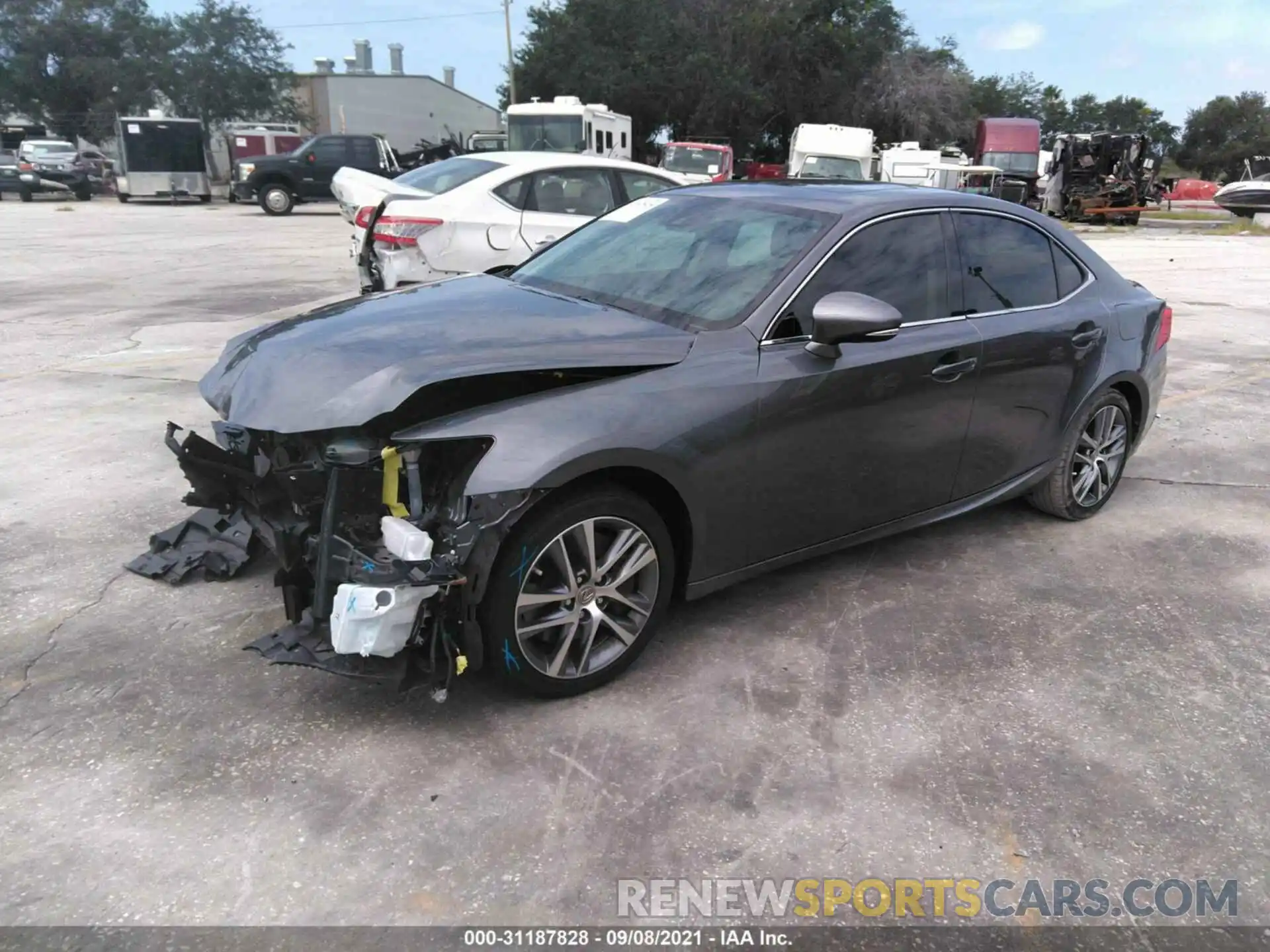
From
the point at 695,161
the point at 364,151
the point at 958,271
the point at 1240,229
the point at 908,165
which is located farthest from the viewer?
the point at 1240,229

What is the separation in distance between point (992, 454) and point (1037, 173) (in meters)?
31.1

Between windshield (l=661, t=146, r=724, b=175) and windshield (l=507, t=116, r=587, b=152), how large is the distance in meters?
2.38

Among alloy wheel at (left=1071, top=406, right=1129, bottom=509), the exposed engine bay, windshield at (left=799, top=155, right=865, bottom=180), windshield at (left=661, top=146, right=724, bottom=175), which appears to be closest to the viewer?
alloy wheel at (left=1071, top=406, right=1129, bottom=509)

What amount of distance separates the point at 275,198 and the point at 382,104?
1251 inches

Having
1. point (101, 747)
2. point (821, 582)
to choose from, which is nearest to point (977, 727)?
point (821, 582)

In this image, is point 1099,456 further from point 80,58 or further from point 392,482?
point 80,58

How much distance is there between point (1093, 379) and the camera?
4.50 m

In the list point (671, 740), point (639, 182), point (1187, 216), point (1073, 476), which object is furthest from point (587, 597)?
point (1187, 216)

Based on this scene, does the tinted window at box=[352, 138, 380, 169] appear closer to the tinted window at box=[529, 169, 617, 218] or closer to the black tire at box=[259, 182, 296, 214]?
the black tire at box=[259, 182, 296, 214]

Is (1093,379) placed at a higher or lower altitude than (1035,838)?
higher

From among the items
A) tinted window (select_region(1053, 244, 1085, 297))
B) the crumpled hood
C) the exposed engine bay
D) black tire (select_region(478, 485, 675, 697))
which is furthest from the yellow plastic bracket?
the exposed engine bay

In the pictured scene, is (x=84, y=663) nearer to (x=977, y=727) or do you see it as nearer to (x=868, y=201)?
(x=977, y=727)

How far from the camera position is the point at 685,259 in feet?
12.4

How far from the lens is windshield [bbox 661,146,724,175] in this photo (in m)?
22.8
